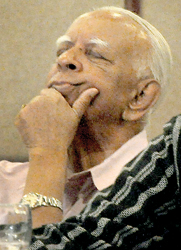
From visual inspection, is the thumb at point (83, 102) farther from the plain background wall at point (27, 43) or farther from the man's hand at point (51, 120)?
the plain background wall at point (27, 43)

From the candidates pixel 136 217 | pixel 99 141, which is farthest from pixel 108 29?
pixel 136 217

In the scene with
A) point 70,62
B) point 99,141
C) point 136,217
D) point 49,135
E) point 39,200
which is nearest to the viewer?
point 136,217

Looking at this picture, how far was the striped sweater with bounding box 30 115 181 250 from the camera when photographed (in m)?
0.63

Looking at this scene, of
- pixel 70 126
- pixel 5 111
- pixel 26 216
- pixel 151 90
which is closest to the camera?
pixel 26 216

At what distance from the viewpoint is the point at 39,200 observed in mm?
983

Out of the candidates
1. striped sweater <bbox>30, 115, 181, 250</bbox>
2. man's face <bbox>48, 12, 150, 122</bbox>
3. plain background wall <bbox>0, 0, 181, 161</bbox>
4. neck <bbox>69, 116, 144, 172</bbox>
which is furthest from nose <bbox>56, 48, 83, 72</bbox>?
plain background wall <bbox>0, 0, 181, 161</bbox>

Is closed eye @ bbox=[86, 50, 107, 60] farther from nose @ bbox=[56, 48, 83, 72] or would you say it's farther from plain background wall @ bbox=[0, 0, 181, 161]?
plain background wall @ bbox=[0, 0, 181, 161]

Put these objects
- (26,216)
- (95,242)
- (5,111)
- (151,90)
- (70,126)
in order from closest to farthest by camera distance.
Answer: (26,216) < (95,242) < (70,126) < (151,90) < (5,111)

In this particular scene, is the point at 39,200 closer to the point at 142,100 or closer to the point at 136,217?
the point at 136,217

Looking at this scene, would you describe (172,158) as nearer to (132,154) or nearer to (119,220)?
(119,220)

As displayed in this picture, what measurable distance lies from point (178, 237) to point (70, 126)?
2.10ft

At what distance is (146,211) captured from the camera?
2.10 ft

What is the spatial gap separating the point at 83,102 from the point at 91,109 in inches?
2.9

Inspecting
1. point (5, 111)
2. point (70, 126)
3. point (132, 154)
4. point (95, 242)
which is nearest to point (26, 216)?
point (95, 242)
